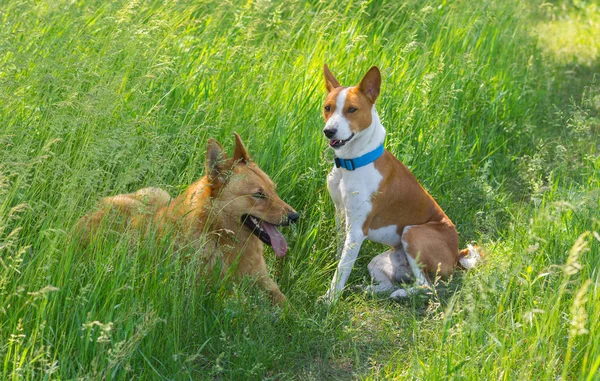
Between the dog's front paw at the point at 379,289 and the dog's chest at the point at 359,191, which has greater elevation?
the dog's chest at the point at 359,191

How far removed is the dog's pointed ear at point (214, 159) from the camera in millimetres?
→ 4234

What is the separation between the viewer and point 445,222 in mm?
5223

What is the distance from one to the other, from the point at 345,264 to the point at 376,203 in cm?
46

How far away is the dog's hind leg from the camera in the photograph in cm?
505

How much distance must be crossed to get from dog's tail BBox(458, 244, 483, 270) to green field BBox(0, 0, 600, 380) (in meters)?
0.10

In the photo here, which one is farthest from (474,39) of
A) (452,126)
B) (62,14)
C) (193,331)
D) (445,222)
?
(193,331)

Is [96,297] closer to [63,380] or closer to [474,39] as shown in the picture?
[63,380]

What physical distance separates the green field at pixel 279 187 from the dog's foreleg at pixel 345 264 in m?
0.12

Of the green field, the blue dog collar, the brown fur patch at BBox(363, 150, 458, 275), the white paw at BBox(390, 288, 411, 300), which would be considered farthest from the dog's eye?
the white paw at BBox(390, 288, 411, 300)

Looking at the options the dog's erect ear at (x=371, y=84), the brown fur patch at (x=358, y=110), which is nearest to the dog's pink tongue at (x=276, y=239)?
the brown fur patch at (x=358, y=110)

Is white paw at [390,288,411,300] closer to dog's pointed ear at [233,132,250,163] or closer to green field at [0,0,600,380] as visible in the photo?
green field at [0,0,600,380]

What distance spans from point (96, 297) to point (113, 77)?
1792 mm

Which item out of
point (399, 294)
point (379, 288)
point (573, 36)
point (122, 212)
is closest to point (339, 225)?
point (379, 288)

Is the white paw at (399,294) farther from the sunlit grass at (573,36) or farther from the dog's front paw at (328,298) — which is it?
the sunlit grass at (573,36)
